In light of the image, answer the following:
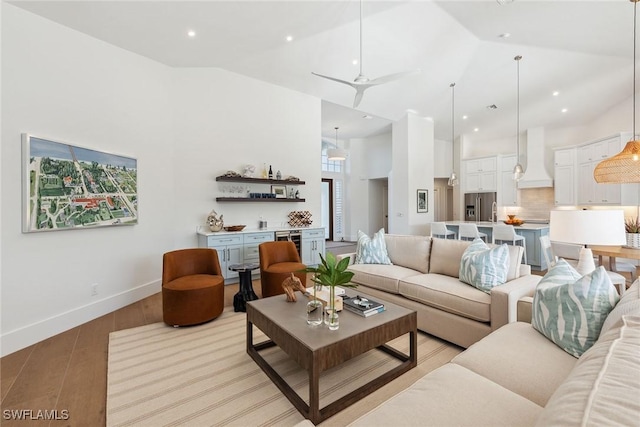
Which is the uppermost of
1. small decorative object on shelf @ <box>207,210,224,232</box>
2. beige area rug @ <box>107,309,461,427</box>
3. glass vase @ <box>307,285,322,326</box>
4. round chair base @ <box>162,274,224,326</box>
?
small decorative object on shelf @ <box>207,210,224,232</box>

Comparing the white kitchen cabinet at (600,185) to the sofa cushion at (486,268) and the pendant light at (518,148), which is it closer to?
the pendant light at (518,148)

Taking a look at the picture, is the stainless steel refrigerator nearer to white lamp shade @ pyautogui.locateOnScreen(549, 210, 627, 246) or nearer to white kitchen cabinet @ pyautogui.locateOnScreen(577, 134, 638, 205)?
white kitchen cabinet @ pyautogui.locateOnScreen(577, 134, 638, 205)

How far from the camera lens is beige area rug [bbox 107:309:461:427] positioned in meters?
1.77

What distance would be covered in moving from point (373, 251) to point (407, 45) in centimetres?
385

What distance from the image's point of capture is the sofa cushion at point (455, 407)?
106 cm

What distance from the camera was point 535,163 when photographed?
24.6 feet

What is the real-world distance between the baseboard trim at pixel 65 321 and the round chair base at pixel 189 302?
104cm

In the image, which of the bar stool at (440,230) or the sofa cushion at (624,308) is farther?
the bar stool at (440,230)

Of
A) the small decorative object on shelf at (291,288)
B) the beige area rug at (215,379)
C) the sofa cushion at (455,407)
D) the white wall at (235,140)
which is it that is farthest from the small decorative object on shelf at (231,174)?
the sofa cushion at (455,407)

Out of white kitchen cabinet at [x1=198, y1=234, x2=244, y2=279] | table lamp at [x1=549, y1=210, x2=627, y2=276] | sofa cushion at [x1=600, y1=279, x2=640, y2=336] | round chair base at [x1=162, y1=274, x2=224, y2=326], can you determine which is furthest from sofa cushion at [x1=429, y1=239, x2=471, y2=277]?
white kitchen cabinet at [x1=198, y1=234, x2=244, y2=279]

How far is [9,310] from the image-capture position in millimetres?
2631

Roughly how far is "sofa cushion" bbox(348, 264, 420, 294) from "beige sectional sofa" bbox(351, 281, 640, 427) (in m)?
1.35

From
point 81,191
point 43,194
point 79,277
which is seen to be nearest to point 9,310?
point 79,277

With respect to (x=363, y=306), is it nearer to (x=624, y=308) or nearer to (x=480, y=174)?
(x=624, y=308)
